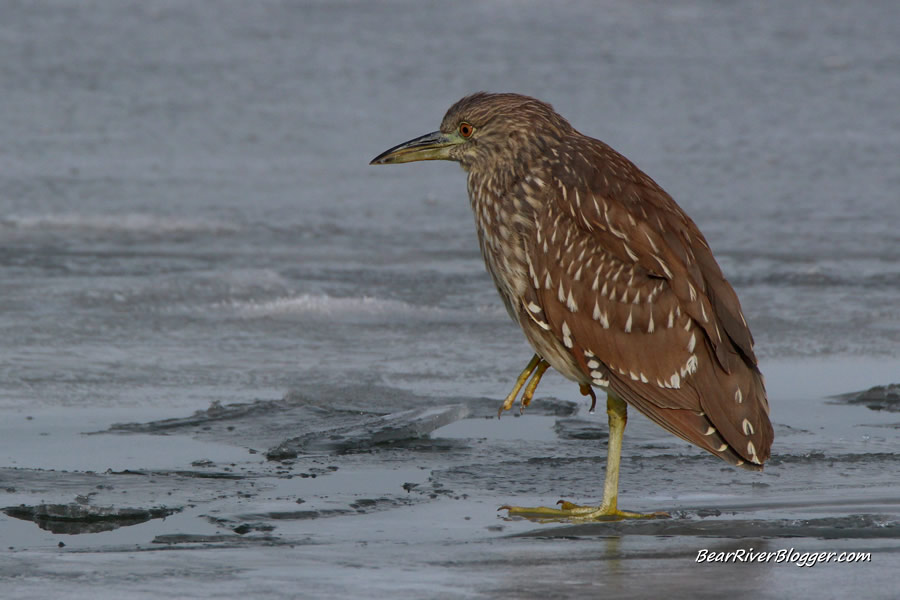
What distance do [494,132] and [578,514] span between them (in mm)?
1526

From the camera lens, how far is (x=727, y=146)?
1311 cm

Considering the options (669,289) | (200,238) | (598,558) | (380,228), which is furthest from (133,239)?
(598,558)

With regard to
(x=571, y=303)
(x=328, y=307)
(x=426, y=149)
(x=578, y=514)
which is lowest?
(x=578, y=514)

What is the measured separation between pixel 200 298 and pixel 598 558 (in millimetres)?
4543

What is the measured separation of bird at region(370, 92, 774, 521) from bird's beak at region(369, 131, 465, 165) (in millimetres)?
362

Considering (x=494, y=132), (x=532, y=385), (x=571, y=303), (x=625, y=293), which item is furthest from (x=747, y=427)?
(x=494, y=132)

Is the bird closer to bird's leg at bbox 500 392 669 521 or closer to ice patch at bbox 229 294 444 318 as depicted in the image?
bird's leg at bbox 500 392 669 521

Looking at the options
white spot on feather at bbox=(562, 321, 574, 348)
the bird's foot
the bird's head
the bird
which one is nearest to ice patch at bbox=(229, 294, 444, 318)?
the bird's head

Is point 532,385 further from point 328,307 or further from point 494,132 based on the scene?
point 328,307

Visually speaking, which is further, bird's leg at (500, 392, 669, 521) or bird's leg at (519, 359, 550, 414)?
bird's leg at (519, 359, 550, 414)

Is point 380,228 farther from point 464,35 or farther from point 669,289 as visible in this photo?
point 464,35

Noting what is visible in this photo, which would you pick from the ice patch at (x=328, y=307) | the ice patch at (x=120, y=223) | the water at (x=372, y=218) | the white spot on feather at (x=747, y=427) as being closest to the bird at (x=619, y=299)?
the white spot on feather at (x=747, y=427)

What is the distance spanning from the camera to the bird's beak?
18.0ft

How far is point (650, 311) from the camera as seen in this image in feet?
15.8
